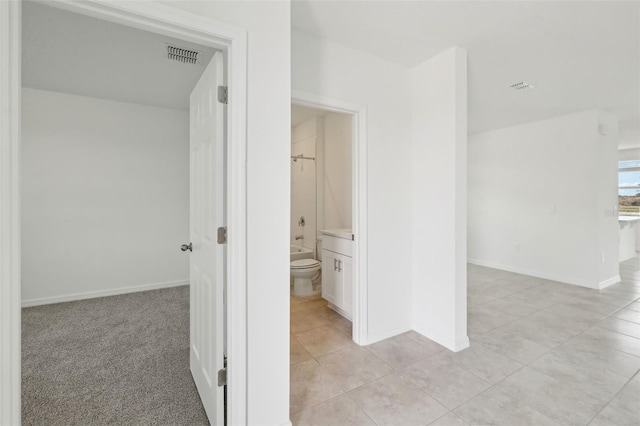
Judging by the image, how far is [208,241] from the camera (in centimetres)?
159

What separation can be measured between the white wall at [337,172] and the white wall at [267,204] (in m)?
2.33

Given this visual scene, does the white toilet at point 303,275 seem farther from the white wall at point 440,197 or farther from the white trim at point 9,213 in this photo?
the white trim at point 9,213

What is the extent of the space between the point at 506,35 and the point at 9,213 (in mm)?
3036

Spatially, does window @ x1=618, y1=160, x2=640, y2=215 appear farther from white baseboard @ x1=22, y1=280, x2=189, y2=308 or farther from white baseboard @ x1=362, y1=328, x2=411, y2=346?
white baseboard @ x1=22, y1=280, x2=189, y2=308

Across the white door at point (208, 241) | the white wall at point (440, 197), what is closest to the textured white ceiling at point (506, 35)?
the white wall at point (440, 197)

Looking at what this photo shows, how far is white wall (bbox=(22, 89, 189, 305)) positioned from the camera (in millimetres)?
3254

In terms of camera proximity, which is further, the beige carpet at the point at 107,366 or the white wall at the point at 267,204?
the beige carpet at the point at 107,366

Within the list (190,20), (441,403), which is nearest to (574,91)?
(441,403)

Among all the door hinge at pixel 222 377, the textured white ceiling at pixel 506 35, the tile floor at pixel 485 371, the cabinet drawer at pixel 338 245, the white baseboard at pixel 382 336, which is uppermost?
the textured white ceiling at pixel 506 35

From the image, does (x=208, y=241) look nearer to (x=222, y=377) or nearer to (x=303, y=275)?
(x=222, y=377)

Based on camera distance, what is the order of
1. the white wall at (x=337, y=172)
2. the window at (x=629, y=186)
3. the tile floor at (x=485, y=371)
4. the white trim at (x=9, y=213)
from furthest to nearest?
1. the window at (x=629, y=186)
2. the white wall at (x=337, y=172)
3. the tile floor at (x=485, y=371)
4. the white trim at (x=9, y=213)

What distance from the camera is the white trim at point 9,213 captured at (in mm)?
979

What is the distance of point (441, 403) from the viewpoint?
172cm

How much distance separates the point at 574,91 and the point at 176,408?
15.5 feet
